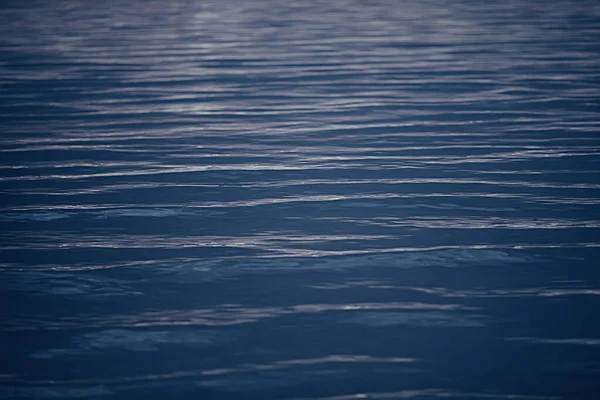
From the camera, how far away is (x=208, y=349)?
206 cm

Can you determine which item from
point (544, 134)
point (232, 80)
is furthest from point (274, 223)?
point (232, 80)

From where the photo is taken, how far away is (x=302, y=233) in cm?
284

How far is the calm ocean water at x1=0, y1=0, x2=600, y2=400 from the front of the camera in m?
1.98

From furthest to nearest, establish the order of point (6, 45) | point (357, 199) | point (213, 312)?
point (6, 45), point (357, 199), point (213, 312)

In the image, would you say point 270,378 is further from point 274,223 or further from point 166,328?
point 274,223

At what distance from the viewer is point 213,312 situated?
226cm

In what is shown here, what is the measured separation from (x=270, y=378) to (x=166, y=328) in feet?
1.19

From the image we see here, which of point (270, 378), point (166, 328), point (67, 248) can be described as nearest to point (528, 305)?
point (270, 378)

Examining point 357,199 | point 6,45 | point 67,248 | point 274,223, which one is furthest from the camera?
point 6,45

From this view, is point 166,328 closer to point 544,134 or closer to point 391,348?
point 391,348

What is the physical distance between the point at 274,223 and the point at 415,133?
155 centimetres

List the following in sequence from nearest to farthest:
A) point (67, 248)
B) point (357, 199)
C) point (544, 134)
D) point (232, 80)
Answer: point (67, 248), point (357, 199), point (544, 134), point (232, 80)

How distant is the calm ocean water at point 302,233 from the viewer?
198 cm

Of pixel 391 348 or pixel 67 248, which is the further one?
pixel 67 248
